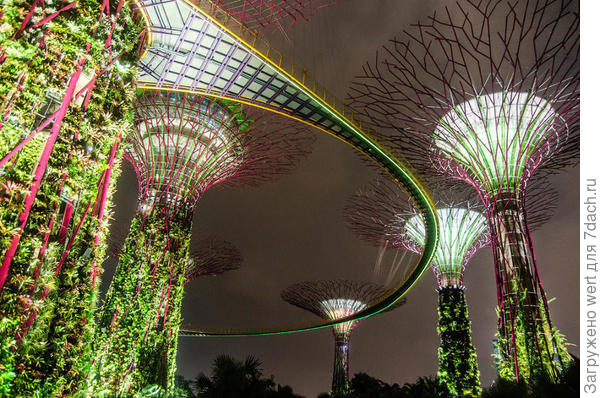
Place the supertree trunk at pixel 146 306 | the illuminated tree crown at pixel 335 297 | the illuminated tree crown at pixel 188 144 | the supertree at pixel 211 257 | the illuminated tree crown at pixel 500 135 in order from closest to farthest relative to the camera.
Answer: the supertree trunk at pixel 146 306 → the illuminated tree crown at pixel 500 135 → the illuminated tree crown at pixel 188 144 → the supertree at pixel 211 257 → the illuminated tree crown at pixel 335 297

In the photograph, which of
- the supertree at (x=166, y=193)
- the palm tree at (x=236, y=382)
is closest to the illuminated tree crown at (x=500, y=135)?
the supertree at (x=166, y=193)

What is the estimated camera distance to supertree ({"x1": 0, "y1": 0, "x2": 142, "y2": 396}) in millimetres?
3727

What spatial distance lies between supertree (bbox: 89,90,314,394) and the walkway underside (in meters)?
1.65

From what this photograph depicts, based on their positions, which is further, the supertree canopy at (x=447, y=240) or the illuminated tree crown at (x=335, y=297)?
the illuminated tree crown at (x=335, y=297)

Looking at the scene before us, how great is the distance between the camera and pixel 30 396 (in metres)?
3.78

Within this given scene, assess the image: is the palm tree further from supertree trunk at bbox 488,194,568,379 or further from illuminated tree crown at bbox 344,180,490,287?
illuminated tree crown at bbox 344,180,490,287

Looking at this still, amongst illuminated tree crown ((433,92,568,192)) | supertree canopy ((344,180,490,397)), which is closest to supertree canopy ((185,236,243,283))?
supertree canopy ((344,180,490,397))

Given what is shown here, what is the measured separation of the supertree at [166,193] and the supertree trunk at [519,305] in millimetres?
8363

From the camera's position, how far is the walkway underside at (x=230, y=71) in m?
10.7

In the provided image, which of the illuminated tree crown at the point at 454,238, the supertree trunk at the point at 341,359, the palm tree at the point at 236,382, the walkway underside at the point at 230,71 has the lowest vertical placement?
the palm tree at the point at 236,382

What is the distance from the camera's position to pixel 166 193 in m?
14.2

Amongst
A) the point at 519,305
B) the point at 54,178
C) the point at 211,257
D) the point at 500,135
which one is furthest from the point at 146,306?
the point at 211,257

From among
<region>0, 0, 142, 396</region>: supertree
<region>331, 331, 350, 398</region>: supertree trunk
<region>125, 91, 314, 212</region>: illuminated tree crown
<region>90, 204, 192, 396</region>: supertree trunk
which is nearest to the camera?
<region>0, 0, 142, 396</region>: supertree

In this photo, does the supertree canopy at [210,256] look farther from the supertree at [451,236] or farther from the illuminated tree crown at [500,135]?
the illuminated tree crown at [500,135]
